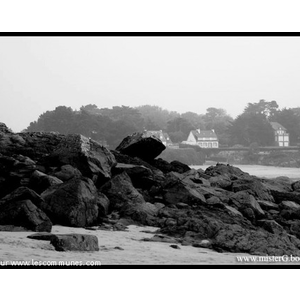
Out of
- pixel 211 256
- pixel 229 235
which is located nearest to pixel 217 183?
pixel 229 235

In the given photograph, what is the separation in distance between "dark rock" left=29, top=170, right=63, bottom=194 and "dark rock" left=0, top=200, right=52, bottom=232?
72.5 inches

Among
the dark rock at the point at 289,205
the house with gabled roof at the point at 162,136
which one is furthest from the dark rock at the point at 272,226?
the house with gabled roof at the point at 162,136

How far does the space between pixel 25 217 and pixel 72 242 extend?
1.57m

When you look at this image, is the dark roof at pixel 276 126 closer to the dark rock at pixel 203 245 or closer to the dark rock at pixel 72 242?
the dark rock at pixel 203 245

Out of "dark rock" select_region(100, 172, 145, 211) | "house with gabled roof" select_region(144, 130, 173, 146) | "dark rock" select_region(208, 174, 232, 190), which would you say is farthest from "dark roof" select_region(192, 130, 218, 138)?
"dark rock" select_region(100, 172, 145, 211)

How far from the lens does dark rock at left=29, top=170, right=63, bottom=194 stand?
549 inches

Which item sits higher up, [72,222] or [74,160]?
[74,160]

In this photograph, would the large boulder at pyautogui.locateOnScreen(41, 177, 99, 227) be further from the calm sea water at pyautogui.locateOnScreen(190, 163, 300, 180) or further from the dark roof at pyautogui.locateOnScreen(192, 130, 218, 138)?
the calm sea water at pyautogui.locateOnScreen(190, 163, 300, 180)

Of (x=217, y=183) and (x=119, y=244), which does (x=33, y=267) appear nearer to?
(x=119, y=244)

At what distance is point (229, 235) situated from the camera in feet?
39.8

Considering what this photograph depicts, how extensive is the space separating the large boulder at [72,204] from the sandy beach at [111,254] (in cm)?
113

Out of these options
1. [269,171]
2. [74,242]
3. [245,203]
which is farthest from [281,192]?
[74,242]

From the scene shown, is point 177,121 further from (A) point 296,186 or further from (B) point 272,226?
(B) point 272,226

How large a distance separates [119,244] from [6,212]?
8.10 ft
